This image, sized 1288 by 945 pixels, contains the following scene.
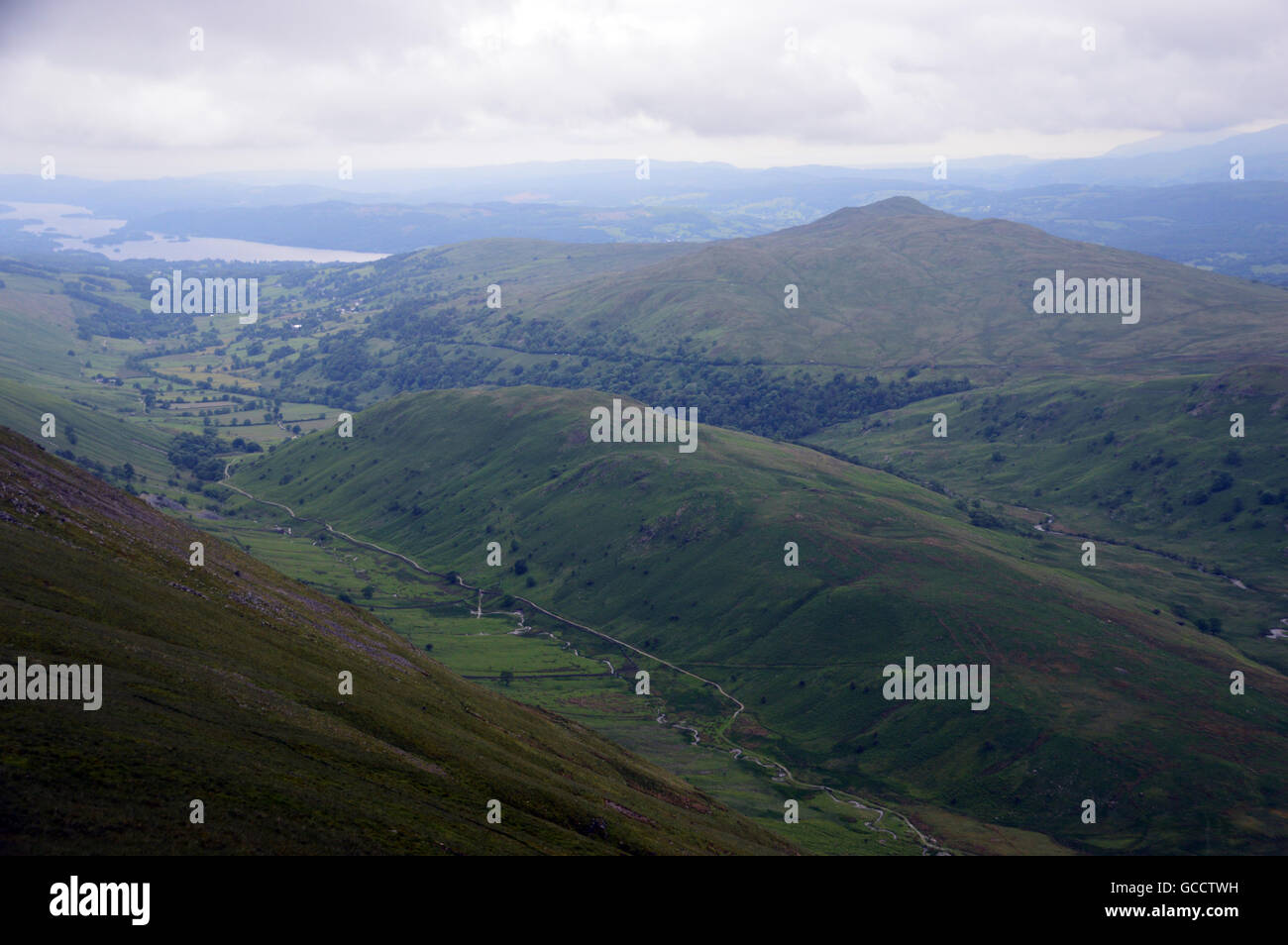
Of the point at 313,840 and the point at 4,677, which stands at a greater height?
the point at 4,677

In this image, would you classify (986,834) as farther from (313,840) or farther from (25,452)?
(25,452)

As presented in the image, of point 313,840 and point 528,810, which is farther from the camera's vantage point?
point 528,810

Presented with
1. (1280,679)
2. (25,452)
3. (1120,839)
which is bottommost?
(1120,839)

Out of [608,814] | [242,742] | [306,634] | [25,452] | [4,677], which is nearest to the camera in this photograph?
[4,677]
